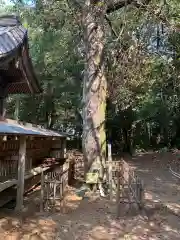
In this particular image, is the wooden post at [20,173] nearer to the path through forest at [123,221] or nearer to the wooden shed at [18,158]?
the wooden shed at [18,158]

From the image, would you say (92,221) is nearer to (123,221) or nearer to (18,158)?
(123,221)

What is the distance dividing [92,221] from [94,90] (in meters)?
5.05

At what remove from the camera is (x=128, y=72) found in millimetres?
12336

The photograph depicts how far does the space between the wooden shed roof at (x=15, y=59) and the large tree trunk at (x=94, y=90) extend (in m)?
1.95

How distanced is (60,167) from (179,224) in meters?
6.19

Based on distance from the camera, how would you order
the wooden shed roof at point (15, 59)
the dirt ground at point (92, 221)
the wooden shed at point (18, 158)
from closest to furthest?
the dirt ground at point (92, 221)
the wooden shed at point (18, 158)
the wooden shed roof at point (15, 59)

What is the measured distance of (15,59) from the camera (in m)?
9.10

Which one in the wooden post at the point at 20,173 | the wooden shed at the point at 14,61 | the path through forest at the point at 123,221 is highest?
the wooden shed at the point at 14,61

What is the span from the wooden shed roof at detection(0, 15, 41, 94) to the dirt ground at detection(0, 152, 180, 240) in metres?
3.75

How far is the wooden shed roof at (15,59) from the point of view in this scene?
27.6 ft

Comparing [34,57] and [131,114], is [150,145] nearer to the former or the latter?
[131,114]

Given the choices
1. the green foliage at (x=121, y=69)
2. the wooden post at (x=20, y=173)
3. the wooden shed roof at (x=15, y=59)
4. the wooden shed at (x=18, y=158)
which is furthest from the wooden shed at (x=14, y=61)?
the green foliage at (x=121, y=69)

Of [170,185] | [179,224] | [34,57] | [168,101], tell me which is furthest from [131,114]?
[179,224]

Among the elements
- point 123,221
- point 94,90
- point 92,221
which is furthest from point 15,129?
point 94,90
